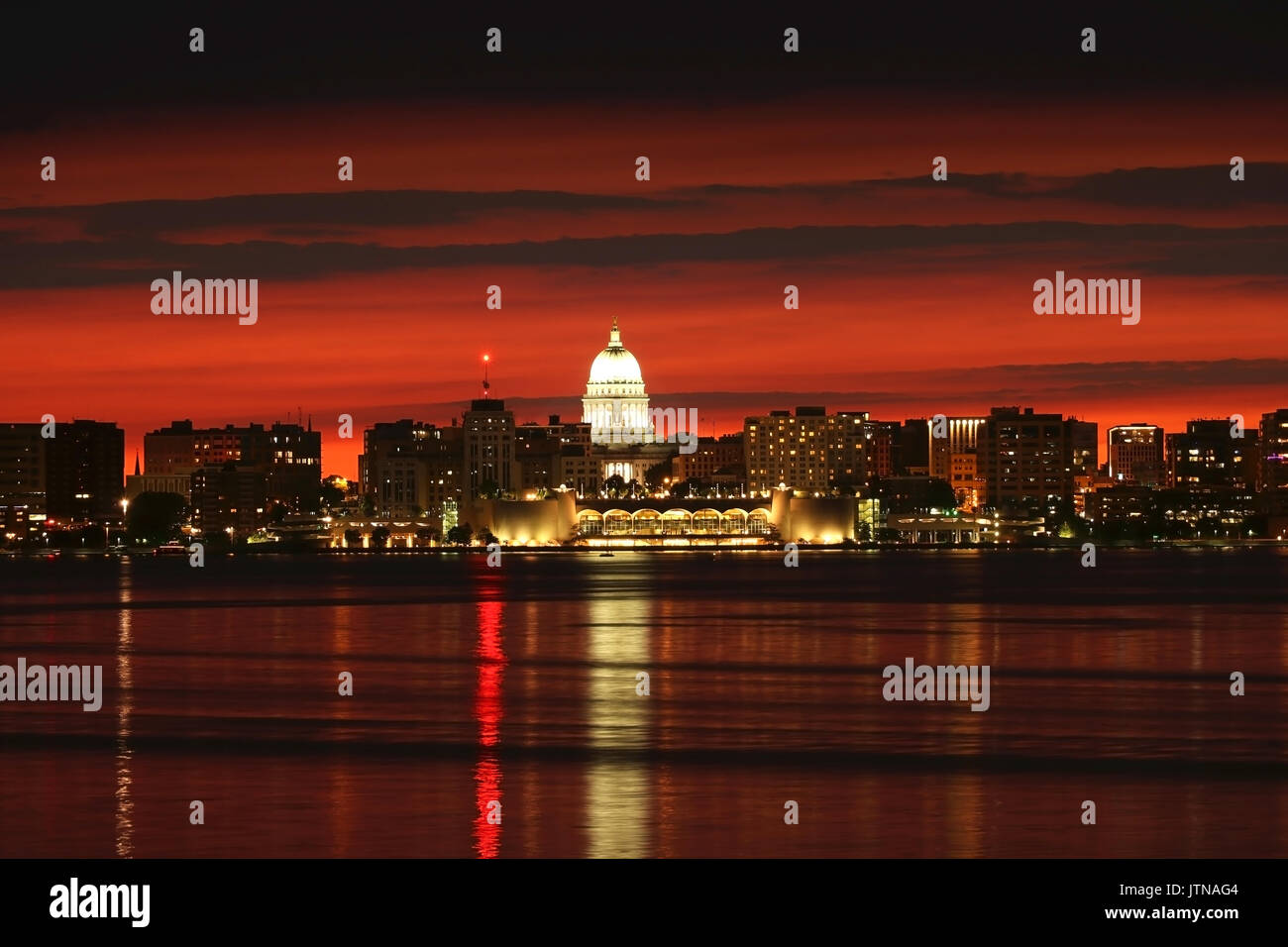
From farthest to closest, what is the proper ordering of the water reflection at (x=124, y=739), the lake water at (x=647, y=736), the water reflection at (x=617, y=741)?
the lake water at (x=647, y=736) < the water reflection at (x=617, y=741) < the water reflection at (x=124, y=739)

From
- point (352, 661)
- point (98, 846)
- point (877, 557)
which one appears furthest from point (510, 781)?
point (877, 557)

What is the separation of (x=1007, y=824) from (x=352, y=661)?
1107 inches

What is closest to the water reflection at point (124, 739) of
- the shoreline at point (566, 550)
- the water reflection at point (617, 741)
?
the water reflection at point (617, 741)

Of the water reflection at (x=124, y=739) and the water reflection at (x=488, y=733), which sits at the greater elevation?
the water reflection at (x=124, y=739)

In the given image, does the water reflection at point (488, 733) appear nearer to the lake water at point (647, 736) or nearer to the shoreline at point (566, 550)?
the lake water at point (647, 736)

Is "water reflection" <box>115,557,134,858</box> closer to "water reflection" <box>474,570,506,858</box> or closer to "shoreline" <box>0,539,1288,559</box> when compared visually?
"water reflection" <box>474,570,506,858</box>

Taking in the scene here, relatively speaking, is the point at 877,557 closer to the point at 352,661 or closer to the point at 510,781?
the point at 352,661

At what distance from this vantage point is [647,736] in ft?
105

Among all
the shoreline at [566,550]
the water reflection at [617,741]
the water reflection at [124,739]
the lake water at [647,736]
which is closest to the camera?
the water reflection at [124,739]

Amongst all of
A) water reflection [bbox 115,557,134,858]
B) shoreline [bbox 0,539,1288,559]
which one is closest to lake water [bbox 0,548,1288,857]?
water reflection [bbox 115,557,134,858]

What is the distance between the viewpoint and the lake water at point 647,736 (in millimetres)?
22531

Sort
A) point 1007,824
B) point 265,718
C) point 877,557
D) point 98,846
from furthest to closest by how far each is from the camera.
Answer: point 877,557 < point 265,718 < point 1007,824 < point 98,846
